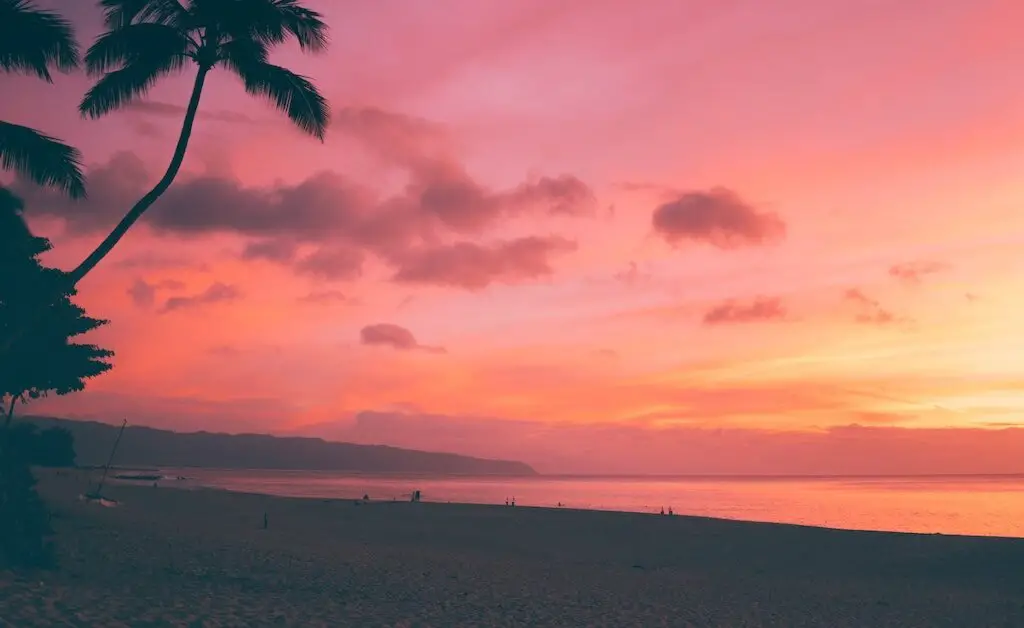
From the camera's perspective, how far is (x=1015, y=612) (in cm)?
2062

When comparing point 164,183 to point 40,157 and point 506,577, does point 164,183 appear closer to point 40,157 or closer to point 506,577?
point 40,157

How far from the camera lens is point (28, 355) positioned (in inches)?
1234

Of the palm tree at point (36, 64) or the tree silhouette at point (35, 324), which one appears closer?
the palm tree at point (36, 64)

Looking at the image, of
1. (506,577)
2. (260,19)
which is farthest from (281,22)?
(506,577)

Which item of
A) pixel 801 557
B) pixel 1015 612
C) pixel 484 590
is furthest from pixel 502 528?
pixel 1015 612

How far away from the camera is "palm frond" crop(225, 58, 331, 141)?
716 inches

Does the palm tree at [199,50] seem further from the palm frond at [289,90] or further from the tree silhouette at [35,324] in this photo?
the tree silhouette at [35,324]

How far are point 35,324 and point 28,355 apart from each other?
5.95 ft

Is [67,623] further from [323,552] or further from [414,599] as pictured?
[323,552]

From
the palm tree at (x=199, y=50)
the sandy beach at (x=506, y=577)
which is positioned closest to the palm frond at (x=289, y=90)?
the palm tree at (x=199, y=50)

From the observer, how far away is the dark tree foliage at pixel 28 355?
1673 centimetres

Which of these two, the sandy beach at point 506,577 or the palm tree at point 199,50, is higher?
the palm tree at point 199,50

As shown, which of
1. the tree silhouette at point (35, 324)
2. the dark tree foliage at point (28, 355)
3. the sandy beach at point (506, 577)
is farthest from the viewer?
the tree silhouette at point (35, 324)

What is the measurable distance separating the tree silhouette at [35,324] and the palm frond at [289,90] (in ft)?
41.9
